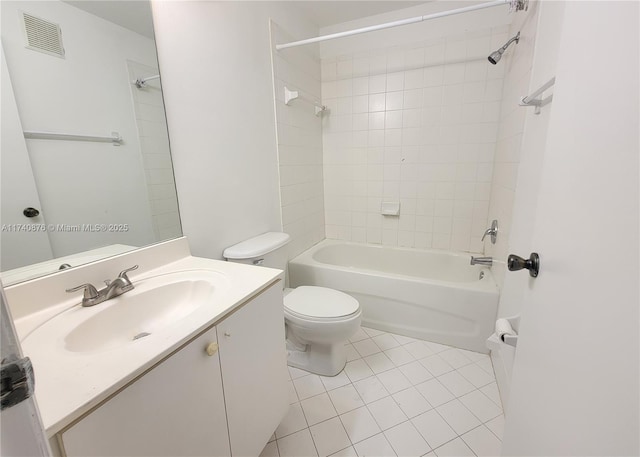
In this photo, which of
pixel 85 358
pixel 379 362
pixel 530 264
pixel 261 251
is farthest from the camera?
pixel 379 362

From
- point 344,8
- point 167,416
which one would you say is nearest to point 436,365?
point 167,416

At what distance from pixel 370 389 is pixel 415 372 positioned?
12.3 inches

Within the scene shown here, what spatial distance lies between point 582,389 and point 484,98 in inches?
83.9

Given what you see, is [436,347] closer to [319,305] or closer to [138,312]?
[319,305]

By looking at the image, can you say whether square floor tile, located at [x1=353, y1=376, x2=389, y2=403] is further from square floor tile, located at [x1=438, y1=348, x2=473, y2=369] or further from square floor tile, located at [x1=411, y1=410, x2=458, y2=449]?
square floor tile, located at [x1=438, y1=348, x2=473, y2=369]

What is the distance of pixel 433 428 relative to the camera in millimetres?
1268

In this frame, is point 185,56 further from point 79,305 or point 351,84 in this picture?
point 351,84

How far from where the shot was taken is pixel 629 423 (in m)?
0.35

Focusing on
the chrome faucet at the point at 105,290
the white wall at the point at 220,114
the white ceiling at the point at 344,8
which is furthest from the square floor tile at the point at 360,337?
the white ceiling at the point at 344,8

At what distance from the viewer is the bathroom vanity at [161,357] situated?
1.72ft

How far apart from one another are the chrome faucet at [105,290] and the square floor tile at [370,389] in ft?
4.01

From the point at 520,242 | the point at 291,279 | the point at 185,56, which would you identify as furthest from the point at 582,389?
the point at 291,279

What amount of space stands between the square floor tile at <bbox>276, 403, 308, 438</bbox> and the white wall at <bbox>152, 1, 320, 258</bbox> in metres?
0.88

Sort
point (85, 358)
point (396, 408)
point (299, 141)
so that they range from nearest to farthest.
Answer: point (85, 358) < point (396, 408) < point (299, 141)
